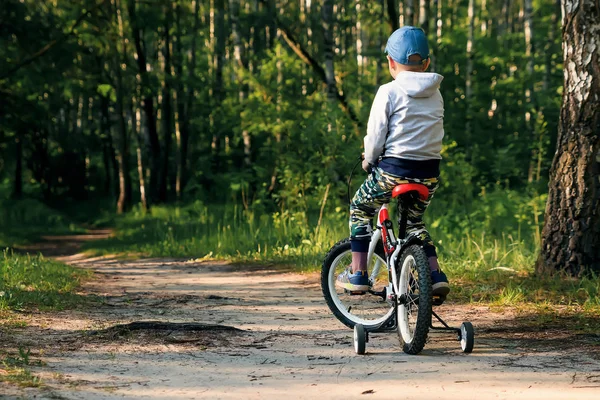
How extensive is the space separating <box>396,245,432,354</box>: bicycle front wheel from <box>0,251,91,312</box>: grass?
330cm

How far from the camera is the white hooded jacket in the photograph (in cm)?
557

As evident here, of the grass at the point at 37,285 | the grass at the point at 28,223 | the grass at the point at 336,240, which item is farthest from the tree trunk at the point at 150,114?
the grass at the point at 37,285

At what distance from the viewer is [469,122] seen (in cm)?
2838

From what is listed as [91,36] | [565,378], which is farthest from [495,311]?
[91,36]

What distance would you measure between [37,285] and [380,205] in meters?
4.37

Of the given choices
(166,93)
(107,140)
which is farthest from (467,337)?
(107,140)

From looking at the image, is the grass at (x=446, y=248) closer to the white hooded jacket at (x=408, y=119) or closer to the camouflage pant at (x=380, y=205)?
the camouflage pant at (x=380, y=205)

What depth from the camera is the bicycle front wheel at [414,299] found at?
5121 mm

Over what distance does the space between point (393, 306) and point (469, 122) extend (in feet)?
77.1

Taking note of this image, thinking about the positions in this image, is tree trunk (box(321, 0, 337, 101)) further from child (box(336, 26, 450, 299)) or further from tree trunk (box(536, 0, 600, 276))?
child (box(336, 26, 450, 299))

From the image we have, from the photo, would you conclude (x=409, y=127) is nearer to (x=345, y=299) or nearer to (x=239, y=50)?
(x=345, y=299)

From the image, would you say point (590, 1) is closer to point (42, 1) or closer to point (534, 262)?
point (534, 262)

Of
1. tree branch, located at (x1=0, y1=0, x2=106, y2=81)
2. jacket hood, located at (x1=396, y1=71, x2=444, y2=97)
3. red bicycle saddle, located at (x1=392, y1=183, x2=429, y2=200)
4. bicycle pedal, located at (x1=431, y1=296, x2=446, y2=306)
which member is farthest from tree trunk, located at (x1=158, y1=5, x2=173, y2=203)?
bicycle pedal, located at (x1=431, y1=296, x2=446, y2=306)

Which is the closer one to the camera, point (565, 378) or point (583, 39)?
point (565, 378)
